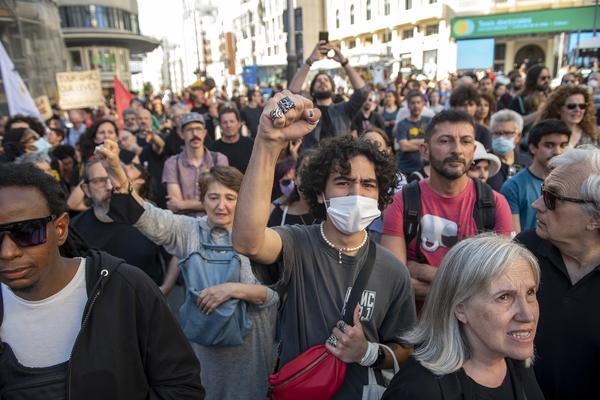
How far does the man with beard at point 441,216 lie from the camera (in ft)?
8.27

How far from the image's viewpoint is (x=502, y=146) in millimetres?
4535

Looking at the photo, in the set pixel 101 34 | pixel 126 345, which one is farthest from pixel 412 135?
pixel 101 34

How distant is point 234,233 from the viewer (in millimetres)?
1623

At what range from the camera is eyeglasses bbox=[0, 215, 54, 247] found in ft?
4.78

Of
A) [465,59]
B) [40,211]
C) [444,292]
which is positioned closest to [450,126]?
[444,292]

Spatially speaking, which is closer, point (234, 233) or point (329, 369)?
point (234, 233)

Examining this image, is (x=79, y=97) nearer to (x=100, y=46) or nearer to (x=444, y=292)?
(x=444, y=292)

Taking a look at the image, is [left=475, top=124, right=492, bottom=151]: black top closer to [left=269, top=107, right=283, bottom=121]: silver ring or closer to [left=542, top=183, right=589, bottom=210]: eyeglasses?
[left=542, top=183, right=589, bottom=210]: eyeglasses

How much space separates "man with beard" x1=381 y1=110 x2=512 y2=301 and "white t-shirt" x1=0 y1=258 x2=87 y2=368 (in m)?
1.63

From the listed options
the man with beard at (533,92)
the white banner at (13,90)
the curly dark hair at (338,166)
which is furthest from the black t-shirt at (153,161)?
the man with beard at (533,92)

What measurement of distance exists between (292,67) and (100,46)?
54.6 m

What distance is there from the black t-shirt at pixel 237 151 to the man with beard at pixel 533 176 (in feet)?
9.75

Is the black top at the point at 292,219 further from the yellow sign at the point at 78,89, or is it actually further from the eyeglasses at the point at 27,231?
the yellow sign at the point at 78,89

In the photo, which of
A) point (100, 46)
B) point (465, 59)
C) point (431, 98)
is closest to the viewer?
point (431, 98)
